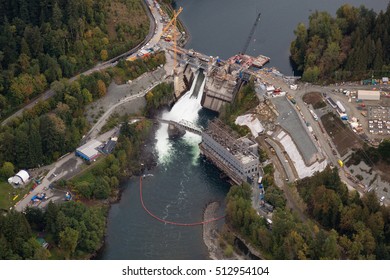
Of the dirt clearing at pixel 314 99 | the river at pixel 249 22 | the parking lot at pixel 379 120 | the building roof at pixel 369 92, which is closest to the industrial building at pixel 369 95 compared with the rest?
the building roof at pixel 369 92

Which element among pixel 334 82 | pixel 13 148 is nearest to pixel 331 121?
pixel 334 82

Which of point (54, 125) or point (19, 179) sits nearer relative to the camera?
point (19, 179)

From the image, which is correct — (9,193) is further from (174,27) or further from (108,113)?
(174,27)

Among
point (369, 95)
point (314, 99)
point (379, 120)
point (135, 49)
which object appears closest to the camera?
point (379, 120)

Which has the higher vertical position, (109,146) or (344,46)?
(344,46)

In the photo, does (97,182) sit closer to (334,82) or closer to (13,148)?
(13,148)

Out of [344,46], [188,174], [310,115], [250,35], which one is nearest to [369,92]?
[310,115]

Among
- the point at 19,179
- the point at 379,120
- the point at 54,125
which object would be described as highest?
the point at 379,120
